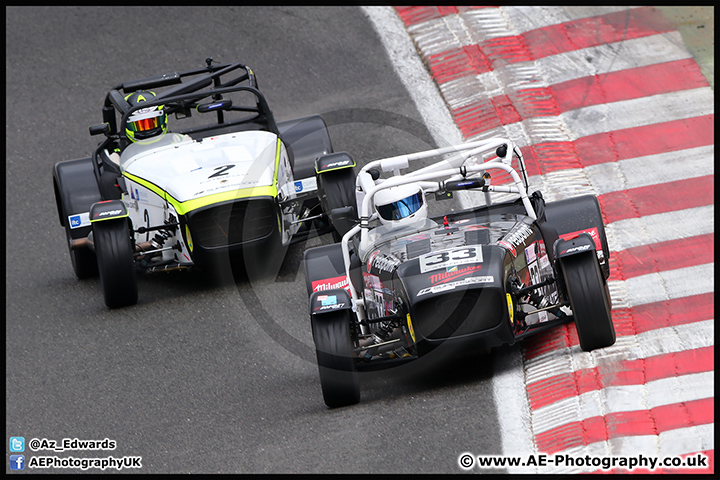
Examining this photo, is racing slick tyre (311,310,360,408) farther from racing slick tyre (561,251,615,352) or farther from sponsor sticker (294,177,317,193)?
sponsor sticker (294,177,317,193)

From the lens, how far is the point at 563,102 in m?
13.4

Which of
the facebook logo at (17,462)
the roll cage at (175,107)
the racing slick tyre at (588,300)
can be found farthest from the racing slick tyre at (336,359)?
the roll cage at (175,107)

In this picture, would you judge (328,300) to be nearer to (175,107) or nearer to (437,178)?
(437,178)

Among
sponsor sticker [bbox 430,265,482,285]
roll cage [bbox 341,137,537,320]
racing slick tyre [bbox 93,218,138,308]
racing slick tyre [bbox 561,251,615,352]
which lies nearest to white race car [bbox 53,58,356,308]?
racing slick tyre [bbox 93,218,138,308]

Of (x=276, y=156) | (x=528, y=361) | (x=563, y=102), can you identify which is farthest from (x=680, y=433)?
(x=563, y=102)

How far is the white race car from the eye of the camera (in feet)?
35.9

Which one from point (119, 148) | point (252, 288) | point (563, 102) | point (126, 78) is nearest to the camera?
point (252, 288)

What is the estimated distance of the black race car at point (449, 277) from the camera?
7965 millimetres

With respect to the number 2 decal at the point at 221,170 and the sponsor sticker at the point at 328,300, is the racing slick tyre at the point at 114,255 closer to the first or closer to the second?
the number 2 decal at the point at 221,170

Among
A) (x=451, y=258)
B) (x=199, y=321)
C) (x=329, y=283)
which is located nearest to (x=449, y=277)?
(x=451, y=258)

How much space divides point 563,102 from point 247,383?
6171 mm

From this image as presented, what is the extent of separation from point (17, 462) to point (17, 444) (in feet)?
1.16

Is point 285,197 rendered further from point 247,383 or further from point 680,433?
point 680,433

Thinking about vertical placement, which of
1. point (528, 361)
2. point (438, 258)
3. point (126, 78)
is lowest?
point (528, 361)
